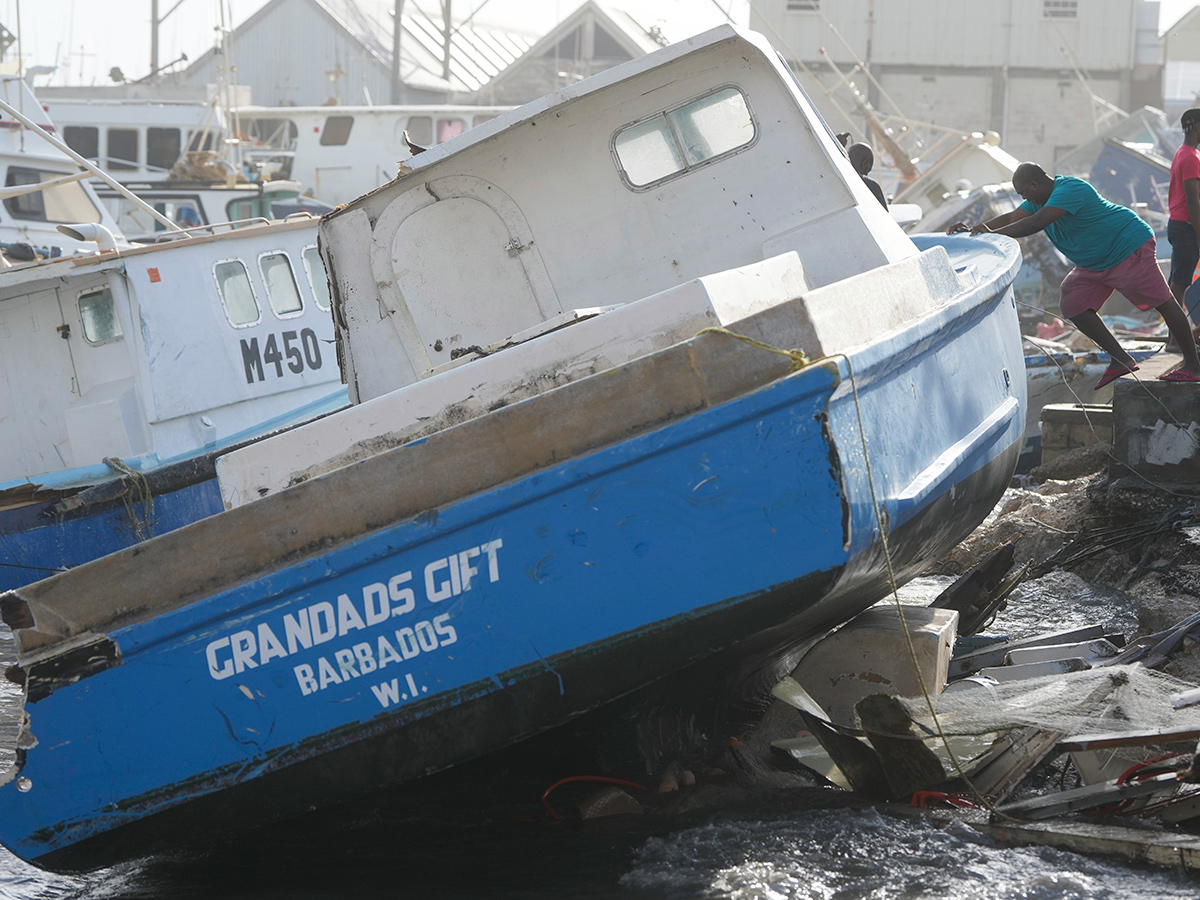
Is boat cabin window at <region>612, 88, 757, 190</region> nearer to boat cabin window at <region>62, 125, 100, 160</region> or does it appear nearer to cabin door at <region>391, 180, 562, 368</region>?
cabin door at <region>391, 180, 562, 368</region>

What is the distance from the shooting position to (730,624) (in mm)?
3492

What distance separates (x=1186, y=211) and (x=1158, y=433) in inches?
87.3

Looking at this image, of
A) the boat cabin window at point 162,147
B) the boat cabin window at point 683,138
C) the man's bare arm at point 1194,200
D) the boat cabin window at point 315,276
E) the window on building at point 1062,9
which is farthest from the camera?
the window on building at point 1062,9

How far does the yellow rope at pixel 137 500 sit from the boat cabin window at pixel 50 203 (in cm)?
826

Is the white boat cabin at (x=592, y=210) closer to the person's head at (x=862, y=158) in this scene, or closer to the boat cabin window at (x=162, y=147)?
the person's head at (x=862, y=158)

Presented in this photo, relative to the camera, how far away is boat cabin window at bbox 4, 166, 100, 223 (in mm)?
14844

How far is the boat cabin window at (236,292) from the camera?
9227 mm

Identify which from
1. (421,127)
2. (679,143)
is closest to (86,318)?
(679,143)

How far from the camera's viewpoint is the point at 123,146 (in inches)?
872

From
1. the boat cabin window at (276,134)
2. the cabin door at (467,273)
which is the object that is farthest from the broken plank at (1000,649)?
the boat cabin window at (276,134)

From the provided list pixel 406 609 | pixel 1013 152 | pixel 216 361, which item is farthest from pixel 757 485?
pixel 1013 152

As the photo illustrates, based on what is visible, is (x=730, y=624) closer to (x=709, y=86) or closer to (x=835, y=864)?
(x=835, y=864)

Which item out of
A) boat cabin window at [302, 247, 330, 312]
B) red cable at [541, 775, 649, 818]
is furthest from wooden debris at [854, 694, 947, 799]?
boat cabin window at [302, 247, 330, 312]

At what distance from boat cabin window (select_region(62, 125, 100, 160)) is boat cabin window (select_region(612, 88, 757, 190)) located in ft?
63.7
